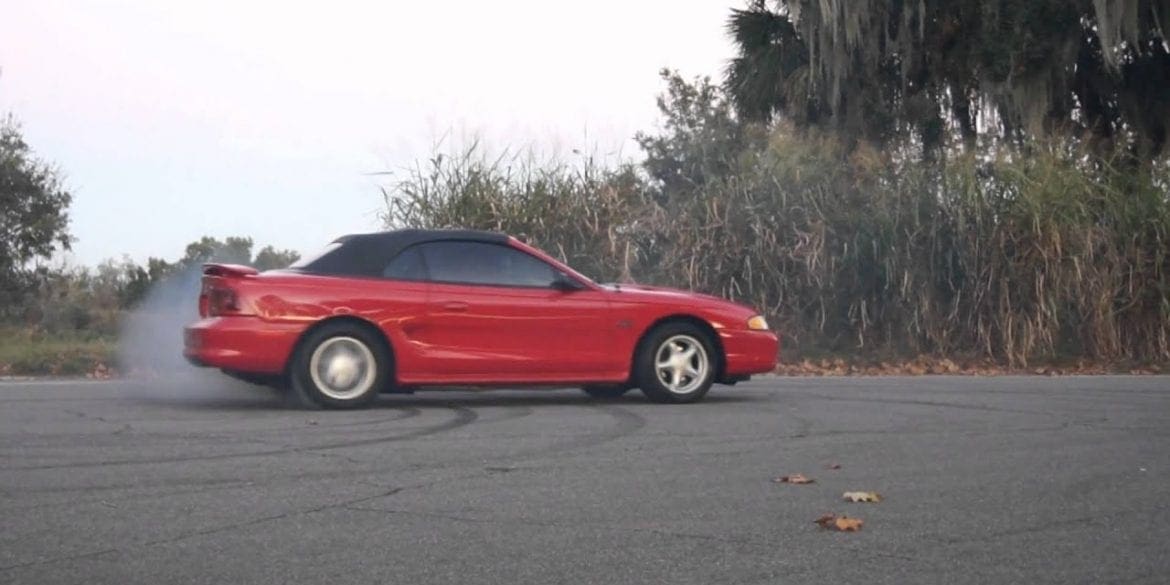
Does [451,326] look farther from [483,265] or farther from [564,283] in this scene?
[564,283]

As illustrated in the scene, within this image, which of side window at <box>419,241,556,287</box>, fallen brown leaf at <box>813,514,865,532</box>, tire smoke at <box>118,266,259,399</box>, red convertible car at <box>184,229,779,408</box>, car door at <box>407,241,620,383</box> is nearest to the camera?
fallen brown leaf at <box>813,514,865,532</box>

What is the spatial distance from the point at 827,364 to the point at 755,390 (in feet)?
14.8

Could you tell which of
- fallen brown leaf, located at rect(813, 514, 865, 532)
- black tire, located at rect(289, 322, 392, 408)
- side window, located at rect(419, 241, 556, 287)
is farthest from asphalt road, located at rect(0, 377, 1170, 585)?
side window, located at rect(419, 241, 556, 287)

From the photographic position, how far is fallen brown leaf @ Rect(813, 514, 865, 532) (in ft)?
21.5

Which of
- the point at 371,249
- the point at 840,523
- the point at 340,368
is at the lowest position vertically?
the point at 840,523

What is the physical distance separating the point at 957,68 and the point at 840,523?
64.4 feet

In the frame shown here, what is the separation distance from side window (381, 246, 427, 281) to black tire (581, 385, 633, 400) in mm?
1670

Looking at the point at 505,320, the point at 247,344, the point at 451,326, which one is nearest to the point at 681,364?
the point at 505,320

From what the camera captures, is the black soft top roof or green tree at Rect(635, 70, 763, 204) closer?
the black soft top roof

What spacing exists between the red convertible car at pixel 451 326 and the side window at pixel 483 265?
0.01 m

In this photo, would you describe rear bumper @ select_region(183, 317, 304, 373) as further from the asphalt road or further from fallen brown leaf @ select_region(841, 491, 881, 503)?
fallen brown leaf @ select_region(841, 491, 881, 503)

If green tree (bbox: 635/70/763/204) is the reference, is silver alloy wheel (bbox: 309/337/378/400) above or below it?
below

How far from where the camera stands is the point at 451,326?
11.6 meters

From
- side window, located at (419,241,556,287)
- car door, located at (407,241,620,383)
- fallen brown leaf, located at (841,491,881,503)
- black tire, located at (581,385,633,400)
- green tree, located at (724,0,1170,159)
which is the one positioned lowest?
fallen brown leaf, located at (841,491,881,503)
